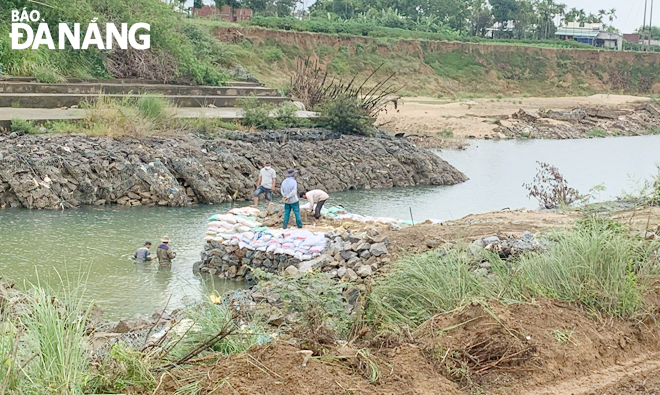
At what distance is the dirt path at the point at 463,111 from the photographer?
1823 inches

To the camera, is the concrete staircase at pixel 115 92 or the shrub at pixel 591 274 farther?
the concrete staircase at pixel 115 92

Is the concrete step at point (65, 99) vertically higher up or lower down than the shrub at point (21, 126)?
higher up

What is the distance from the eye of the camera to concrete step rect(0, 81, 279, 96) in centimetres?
2826

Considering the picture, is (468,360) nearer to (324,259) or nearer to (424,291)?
(424,291)

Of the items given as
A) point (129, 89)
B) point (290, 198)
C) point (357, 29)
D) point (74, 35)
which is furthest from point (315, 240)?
Result: point (357, 29)

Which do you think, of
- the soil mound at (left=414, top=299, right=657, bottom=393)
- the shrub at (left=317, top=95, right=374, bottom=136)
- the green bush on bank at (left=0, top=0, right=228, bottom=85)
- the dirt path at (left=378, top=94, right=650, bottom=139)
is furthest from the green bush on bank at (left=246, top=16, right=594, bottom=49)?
the soil mound at (left=414, top=299, right=657, bottom=393)

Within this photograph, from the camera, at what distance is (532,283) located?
27.4 ft

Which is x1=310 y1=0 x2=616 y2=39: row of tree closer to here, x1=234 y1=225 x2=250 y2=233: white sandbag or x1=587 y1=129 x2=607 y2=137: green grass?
x1=587 y1=129 x2=607 y2=137: green grass

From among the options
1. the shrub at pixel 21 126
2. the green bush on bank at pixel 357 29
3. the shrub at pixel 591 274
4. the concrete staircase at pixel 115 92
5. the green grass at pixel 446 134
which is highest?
the green bush on bank at pixel 357 29

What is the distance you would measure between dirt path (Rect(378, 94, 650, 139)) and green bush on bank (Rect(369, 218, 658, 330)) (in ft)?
95.2

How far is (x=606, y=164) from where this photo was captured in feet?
118

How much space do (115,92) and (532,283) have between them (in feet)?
81.4

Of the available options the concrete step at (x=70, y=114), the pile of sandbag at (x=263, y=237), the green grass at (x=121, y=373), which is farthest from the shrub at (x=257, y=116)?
the green grass at (x=121, y=373)

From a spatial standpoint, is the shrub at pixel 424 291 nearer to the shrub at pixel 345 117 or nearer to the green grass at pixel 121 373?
the green grass at pixel 121 373
